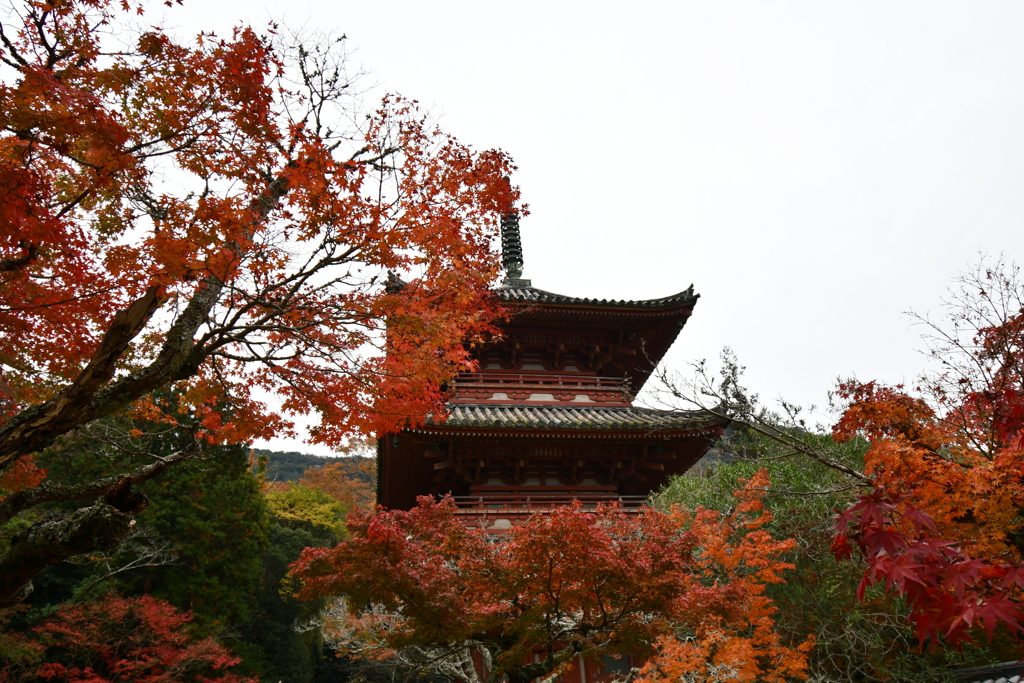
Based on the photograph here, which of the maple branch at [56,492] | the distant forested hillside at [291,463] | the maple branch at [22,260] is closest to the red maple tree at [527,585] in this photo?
the maple branch at [56,492]

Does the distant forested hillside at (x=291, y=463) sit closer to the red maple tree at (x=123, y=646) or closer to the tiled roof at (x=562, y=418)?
the red maple tree at (x=123, y=646)

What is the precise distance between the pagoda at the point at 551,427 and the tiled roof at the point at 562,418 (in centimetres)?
2

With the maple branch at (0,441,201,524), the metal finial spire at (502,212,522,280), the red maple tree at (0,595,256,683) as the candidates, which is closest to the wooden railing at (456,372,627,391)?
the metal finial spire at (502,212,522,280)

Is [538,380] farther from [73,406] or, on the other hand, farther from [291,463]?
[291,463]

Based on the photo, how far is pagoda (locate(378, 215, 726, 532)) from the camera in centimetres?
1082

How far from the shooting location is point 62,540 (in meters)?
4.02

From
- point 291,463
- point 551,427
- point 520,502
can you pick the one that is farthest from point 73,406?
point 291,463

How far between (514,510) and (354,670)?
1627cm

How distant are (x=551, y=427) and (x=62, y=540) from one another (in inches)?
298

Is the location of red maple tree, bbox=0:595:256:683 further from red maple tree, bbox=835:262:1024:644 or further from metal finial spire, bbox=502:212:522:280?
red maple tree, bbox=835:262:1024:644

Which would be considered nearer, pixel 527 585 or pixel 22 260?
pixel 22 260

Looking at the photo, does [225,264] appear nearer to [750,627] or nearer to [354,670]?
[750,627]

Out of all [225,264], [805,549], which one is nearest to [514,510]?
[805,549]

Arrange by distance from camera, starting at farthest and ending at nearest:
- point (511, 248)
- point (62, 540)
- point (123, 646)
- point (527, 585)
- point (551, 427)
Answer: point (511, 248) < point (123, 646) < point (551, 427) < point (527, 585) < point (62, 540)
